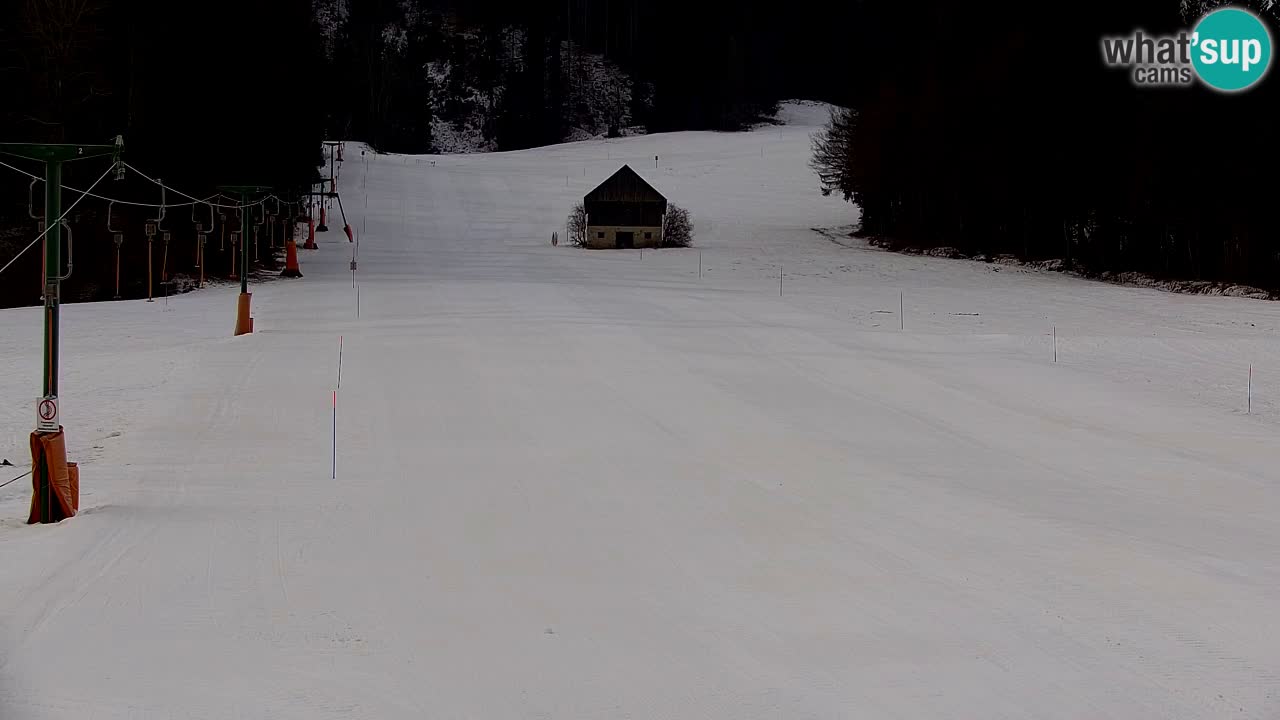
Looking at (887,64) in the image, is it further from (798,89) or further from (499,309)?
(798,89)

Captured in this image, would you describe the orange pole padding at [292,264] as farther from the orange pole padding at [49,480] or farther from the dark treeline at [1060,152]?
the orange pole padding at [49,480]

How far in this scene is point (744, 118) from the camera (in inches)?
5399

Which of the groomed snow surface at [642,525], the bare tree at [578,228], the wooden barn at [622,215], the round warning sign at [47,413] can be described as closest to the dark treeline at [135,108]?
the groomed snow surface at [642,525]

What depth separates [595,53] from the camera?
164 metres

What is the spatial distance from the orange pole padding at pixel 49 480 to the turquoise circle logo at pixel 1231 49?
128 feet

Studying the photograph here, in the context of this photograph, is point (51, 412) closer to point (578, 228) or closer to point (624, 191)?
point (624, 191)

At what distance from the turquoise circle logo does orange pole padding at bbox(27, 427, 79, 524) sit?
3891cm

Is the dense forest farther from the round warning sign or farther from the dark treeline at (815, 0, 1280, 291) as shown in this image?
the round warning sign

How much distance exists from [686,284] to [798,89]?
123 meters

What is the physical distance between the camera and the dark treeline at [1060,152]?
130 feet

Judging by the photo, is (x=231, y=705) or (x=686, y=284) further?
(x=686, y=284)

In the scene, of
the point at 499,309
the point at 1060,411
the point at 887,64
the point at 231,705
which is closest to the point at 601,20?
the point at 887,64
